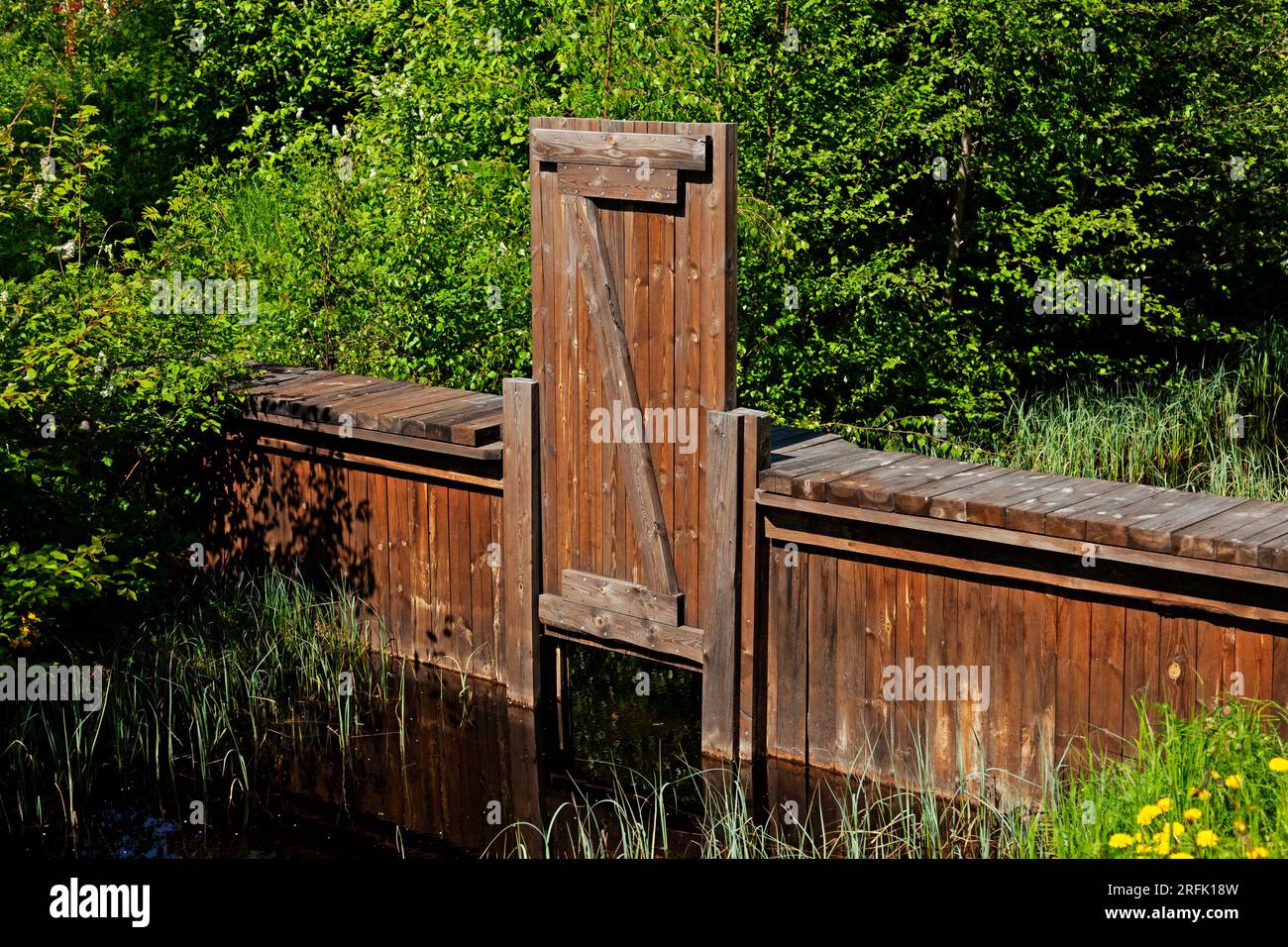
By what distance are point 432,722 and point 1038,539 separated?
3.54 metres

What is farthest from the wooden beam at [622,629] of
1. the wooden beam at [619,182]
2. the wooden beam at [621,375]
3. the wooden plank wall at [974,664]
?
the wooden beam at [619,182]

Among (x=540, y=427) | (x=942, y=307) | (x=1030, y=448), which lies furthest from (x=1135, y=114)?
(x=540, y=427)

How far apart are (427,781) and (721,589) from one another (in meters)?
1.73

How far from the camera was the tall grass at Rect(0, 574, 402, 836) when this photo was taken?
25.8 ft

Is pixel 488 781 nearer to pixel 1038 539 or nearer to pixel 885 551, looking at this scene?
pixel 885 551

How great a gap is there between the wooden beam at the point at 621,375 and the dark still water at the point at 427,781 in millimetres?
862

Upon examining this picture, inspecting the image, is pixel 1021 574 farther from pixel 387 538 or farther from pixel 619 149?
pixel 387 538

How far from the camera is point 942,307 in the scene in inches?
486

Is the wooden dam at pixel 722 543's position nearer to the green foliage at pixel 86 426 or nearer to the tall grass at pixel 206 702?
the tall grass at pixel 206 702

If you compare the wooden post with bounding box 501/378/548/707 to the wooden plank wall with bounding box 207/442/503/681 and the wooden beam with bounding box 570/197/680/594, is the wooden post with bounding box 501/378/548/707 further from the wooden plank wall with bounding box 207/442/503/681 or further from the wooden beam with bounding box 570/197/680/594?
the wooden beam with bounding box 570/197/680/594

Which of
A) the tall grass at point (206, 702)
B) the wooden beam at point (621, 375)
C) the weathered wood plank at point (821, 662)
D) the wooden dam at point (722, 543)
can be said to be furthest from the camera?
the wooden beam at point (621, 375)

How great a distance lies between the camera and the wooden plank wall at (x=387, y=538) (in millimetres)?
9047

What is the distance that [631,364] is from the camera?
805cm

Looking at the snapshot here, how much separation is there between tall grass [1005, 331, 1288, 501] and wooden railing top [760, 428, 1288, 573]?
11.8 ft
